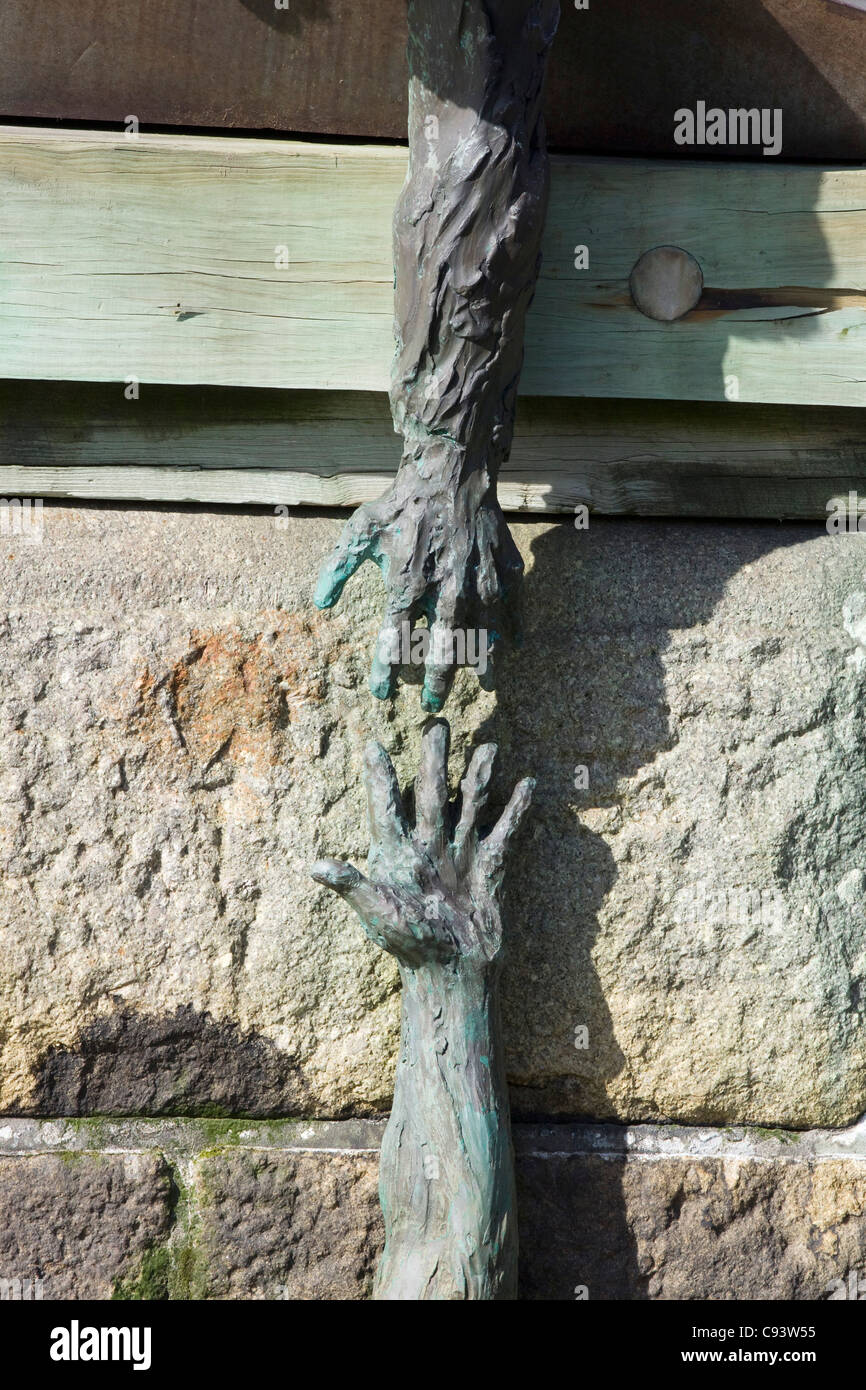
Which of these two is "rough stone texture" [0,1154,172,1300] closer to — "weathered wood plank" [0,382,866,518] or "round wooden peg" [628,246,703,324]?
"weathered wood plank" [0,382,866,518]

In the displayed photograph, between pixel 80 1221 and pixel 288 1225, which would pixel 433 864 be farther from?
pixel 80 1221

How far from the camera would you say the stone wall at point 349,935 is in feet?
4.90

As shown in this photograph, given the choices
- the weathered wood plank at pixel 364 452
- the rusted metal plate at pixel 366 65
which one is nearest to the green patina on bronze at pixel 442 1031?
the weathered wood plank at pixel 364 452

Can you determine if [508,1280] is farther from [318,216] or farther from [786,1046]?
[318,216]

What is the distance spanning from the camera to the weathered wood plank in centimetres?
160

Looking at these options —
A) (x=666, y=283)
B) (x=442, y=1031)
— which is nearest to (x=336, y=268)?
(x=666, y=283)

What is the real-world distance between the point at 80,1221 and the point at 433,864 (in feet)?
2.06

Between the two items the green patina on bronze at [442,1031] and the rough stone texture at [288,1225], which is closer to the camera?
the green patina on bronze at [442,1031]

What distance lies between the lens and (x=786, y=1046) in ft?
5.02

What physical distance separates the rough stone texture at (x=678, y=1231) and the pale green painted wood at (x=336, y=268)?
100 cm

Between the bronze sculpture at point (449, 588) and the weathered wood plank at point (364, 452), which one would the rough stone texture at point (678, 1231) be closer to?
the bronze sculpture at point (449, 588)

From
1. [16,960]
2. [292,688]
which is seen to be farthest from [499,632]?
[16,960]

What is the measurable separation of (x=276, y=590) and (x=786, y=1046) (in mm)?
867

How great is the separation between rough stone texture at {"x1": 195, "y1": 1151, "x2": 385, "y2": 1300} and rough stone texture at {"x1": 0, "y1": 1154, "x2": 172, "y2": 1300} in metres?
0.07
